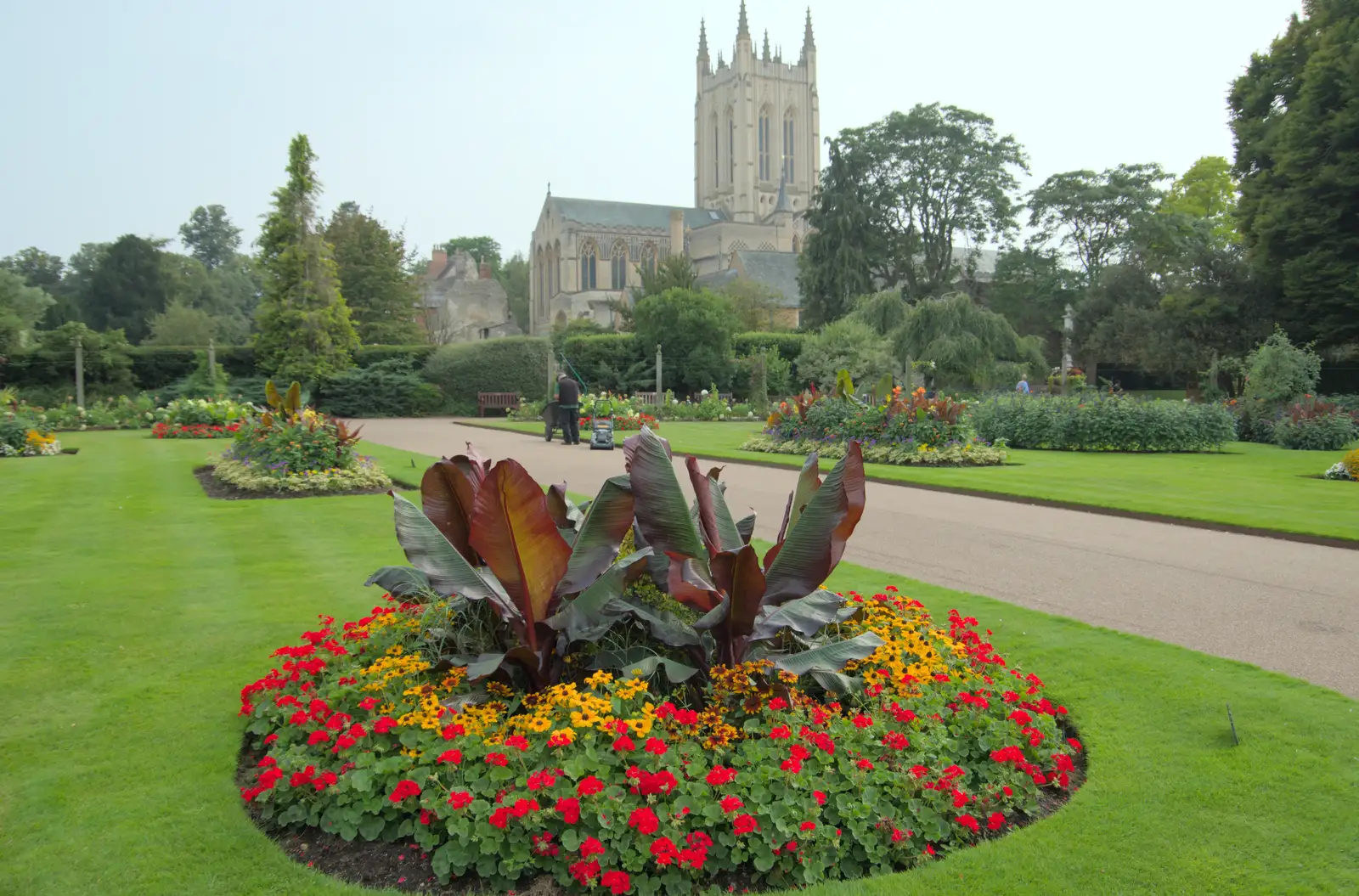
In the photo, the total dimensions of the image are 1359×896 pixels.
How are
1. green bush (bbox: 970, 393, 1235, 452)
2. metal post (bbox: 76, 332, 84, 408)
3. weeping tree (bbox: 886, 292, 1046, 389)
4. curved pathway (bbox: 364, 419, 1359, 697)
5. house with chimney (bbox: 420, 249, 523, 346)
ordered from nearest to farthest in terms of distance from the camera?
curved pathway (bbox: 364, 419, 1359, 697) → green bush (bbox: 970, 393, 1235, 452) → weeping tree (bbox: 886, 292, 1046, 389) → metal post (bbox: 76, 332, 84, 408) → house with chimney (bbox: 420, 249, 523, 346)

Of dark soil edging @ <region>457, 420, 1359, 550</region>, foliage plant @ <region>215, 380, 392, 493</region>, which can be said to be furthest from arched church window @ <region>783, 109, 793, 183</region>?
foliage plant @ <region>215, 380, 392, 493</region>

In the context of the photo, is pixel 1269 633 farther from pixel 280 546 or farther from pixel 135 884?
pixel 280 546

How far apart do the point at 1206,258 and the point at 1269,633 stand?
27798mm

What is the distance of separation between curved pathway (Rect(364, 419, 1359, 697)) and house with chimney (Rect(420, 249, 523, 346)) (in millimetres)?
57862

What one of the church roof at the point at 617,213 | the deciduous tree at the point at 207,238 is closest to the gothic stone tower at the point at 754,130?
the church roof at the point at 617,213

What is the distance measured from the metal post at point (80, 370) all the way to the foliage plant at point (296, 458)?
1732 cm

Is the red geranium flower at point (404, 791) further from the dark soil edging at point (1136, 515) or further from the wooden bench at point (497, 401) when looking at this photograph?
the wooden bench at point (497, 401)

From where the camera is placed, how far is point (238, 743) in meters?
3.70

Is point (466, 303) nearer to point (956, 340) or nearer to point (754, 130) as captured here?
point (754, 130)

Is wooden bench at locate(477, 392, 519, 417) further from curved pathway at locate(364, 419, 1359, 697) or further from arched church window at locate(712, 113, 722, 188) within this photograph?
arched church window at locate(712, 113, 722, 188)

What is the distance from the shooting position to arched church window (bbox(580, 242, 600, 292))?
7850 cm

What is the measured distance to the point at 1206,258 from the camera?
2884 centimetres

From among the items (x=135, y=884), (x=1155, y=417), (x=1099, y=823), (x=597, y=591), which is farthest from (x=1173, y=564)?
(x=1155, y=417)

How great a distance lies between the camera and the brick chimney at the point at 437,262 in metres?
88.3
